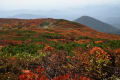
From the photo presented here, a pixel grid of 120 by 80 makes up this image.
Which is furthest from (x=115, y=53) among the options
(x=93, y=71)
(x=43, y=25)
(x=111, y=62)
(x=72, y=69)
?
(x=43, y=25)

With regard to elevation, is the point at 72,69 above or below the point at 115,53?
below

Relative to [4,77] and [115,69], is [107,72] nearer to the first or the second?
[115,69]

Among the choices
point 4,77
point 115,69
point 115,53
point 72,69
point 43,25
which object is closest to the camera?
point 4,77

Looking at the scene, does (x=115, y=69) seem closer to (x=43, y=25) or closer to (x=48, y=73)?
(x=48, y=73)

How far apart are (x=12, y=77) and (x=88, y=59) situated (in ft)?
10.0

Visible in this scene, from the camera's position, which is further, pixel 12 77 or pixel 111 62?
pixel 111 62

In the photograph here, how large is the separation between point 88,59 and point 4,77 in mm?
3307

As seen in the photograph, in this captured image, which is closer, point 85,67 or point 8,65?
point 85,67

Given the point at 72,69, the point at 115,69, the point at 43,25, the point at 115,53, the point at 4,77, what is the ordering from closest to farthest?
the point at 4,77 → the point at 115,69 → the point at 72,69 → the point at 115,53 → the point at 43,25

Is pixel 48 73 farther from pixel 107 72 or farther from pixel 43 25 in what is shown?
pixel 43 25

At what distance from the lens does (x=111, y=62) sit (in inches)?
227

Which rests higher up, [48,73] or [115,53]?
[115,53]

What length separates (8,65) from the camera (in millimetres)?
6125

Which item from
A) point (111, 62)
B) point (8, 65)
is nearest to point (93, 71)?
point (111, 62)
